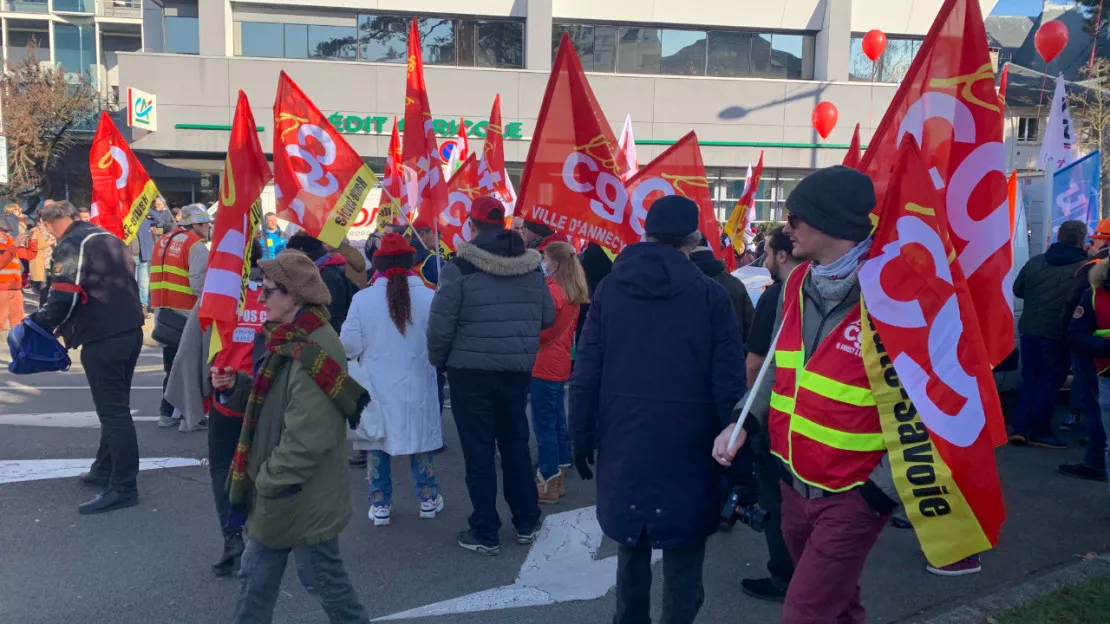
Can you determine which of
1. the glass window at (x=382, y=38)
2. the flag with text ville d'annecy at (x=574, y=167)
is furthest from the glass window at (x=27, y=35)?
the flag with text ville d'annecy at (x=574, y=167)

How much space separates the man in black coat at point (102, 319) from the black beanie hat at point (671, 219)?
3.81 meters

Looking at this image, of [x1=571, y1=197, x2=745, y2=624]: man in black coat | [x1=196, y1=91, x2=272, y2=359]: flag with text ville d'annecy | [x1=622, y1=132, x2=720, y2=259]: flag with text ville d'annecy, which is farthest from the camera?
[x1=622, y1=132, x2=720, y2=259]: flag with text ville d'annecy

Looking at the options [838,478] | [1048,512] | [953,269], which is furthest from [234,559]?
[1048,512]

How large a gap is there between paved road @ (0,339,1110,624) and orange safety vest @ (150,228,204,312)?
55.6 inches

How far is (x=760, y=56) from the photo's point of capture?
90.7ft

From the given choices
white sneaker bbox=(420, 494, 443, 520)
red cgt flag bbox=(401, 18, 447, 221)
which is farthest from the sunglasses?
red cgt flag bbox=(401, 18, 447, 221)

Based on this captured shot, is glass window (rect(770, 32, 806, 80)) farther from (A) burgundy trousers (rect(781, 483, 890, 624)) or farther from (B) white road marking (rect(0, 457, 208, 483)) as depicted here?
(A) burgundy trousers (rect(781, 483, 890, 624))

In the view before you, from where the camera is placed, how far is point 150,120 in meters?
23.7

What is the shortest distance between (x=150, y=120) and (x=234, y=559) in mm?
22184

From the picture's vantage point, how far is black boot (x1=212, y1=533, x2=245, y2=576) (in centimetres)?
459

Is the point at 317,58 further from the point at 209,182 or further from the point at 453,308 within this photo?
the point at 453,308

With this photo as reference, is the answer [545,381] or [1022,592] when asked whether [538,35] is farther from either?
[1022,592]

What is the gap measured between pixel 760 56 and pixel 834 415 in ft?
88.0

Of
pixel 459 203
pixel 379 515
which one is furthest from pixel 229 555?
pixel 459 203
